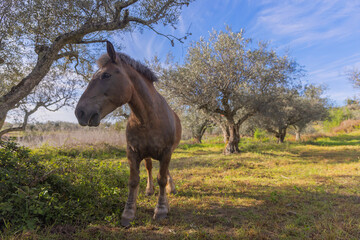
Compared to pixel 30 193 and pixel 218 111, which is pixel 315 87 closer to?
pixel 218 111

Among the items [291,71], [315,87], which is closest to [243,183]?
[291,71]

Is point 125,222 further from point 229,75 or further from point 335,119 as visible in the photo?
point 335,119

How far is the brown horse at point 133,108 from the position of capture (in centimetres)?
232

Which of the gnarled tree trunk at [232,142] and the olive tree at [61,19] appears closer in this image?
the olive tree at [61,19]

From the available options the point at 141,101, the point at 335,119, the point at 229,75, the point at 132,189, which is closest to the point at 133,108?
Answer: the point at 141,101

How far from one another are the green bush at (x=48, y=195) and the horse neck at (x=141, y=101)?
5.55 feet

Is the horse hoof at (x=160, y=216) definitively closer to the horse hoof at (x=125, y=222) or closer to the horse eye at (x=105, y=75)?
the horse hoof at (x=125, y=222)

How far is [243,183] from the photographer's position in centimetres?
527

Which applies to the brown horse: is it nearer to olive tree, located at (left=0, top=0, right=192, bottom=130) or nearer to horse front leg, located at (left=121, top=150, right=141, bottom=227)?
horse front leg, located at (left=121, top=150, right=141, bottom=227)

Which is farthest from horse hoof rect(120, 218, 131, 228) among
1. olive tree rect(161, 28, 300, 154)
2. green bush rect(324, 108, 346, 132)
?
green bush rect(324, 108, 346, 132)

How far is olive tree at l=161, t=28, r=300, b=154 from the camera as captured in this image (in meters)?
9.96

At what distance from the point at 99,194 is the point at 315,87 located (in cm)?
2859

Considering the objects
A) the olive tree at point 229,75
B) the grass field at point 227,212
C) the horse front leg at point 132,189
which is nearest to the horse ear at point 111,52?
the horse front leg at point 132,189

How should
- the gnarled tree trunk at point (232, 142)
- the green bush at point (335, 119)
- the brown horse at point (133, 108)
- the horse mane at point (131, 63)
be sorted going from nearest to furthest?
the brown horse at point (133, 108), the horse mane at point (131, 63), the gnarled tree trunk at point (232, 142), the green bush at point (335, 119)
